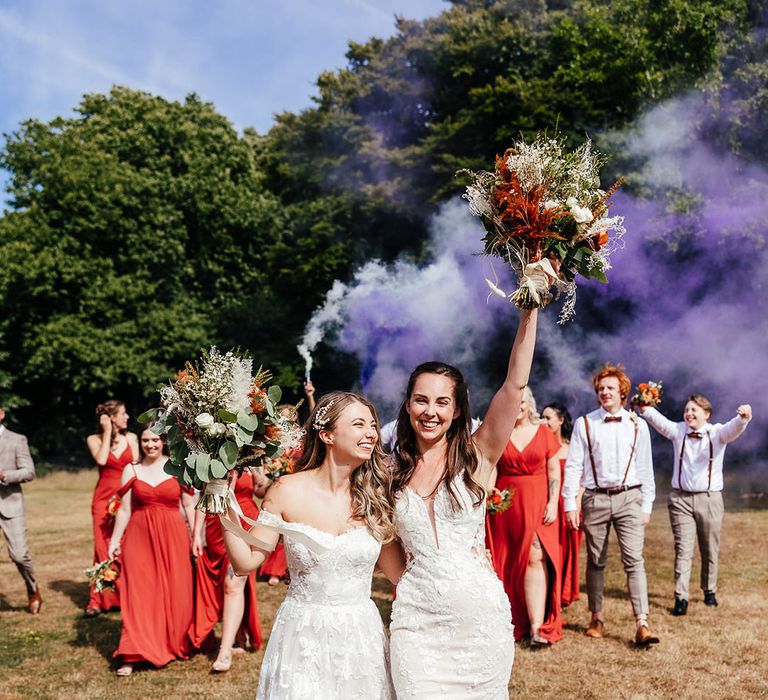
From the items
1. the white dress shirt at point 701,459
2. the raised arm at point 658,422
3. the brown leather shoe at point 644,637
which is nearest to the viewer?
the brown leather shoe at point 644,637

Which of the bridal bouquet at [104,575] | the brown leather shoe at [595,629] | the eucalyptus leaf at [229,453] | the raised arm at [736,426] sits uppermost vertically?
the raised arm at [736,426]

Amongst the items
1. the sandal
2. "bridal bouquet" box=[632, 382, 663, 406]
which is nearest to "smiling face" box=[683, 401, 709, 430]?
"bridal bouquet" box=[632, 382, 663, 406]

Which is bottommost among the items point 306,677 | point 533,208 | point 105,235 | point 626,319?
point 306,677

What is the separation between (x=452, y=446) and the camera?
415cm

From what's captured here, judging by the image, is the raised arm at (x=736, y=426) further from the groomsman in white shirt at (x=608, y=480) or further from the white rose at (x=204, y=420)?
the white rose at (x=204, y=420)

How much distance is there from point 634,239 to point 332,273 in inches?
411

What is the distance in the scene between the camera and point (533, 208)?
3832 millimetres

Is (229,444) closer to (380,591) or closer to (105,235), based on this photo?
(380,591)

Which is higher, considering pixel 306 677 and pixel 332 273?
pixel 332 273

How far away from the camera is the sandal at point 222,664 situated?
7.43m

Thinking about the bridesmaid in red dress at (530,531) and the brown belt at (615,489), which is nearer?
the bridesmaid in red dress at (530,531)

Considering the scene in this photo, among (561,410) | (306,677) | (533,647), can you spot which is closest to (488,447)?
(306,677)

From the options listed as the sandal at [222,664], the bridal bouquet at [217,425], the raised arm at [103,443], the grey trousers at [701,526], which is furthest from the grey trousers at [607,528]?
the raised arm at [103,443]

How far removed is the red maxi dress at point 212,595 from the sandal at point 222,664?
543 mm
